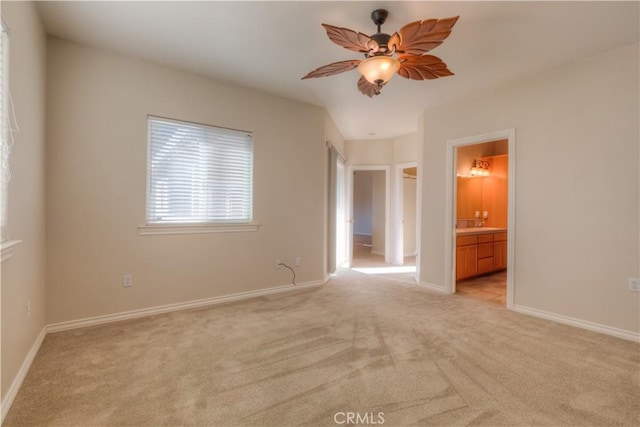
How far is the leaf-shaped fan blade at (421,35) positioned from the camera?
1825mm

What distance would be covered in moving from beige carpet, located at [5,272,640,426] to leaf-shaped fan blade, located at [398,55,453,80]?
7.30ft

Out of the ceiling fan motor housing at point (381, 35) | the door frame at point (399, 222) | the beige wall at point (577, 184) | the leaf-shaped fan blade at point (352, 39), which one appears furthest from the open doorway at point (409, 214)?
the leaf-shaped fan blade at point (352, 39)

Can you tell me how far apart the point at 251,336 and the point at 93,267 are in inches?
66.4

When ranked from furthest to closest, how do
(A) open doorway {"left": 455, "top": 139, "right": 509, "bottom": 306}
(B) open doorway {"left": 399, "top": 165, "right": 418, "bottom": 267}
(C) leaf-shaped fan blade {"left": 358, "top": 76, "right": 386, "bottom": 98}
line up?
(B) open doorway {"left": 399, "top": 165, "right": 418, "bottom": 267}, (A) open doorway {"left": 455, "top": 139, "right": 509, "bottom": 306}, (C) leaf-shaped fan blade {"left": 358, "top": 76, "right": 386, "bottom": 98}

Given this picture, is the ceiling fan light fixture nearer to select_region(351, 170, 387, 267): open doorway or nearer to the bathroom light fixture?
the bathroom light fixture

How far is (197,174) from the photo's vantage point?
3.44 meters

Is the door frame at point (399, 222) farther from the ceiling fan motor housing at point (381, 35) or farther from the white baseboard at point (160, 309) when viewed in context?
the ceiling fan motor housing at point (381, 35)

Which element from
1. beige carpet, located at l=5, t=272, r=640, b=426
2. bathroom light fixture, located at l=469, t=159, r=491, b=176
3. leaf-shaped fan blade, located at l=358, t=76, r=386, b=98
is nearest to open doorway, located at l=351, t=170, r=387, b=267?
bathroom light fixture, located at l=469, t=159, r=491, b=176

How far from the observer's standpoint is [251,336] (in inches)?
103

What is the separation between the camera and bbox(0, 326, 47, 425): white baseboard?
5.37 feet

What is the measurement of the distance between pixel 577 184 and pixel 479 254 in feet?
6.97

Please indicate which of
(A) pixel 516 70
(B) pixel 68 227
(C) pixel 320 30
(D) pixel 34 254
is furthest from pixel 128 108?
(A) pixel 516 70

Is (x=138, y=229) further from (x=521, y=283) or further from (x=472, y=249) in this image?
(x=472, y=249)

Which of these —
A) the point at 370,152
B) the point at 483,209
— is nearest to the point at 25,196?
the point at 370,152
